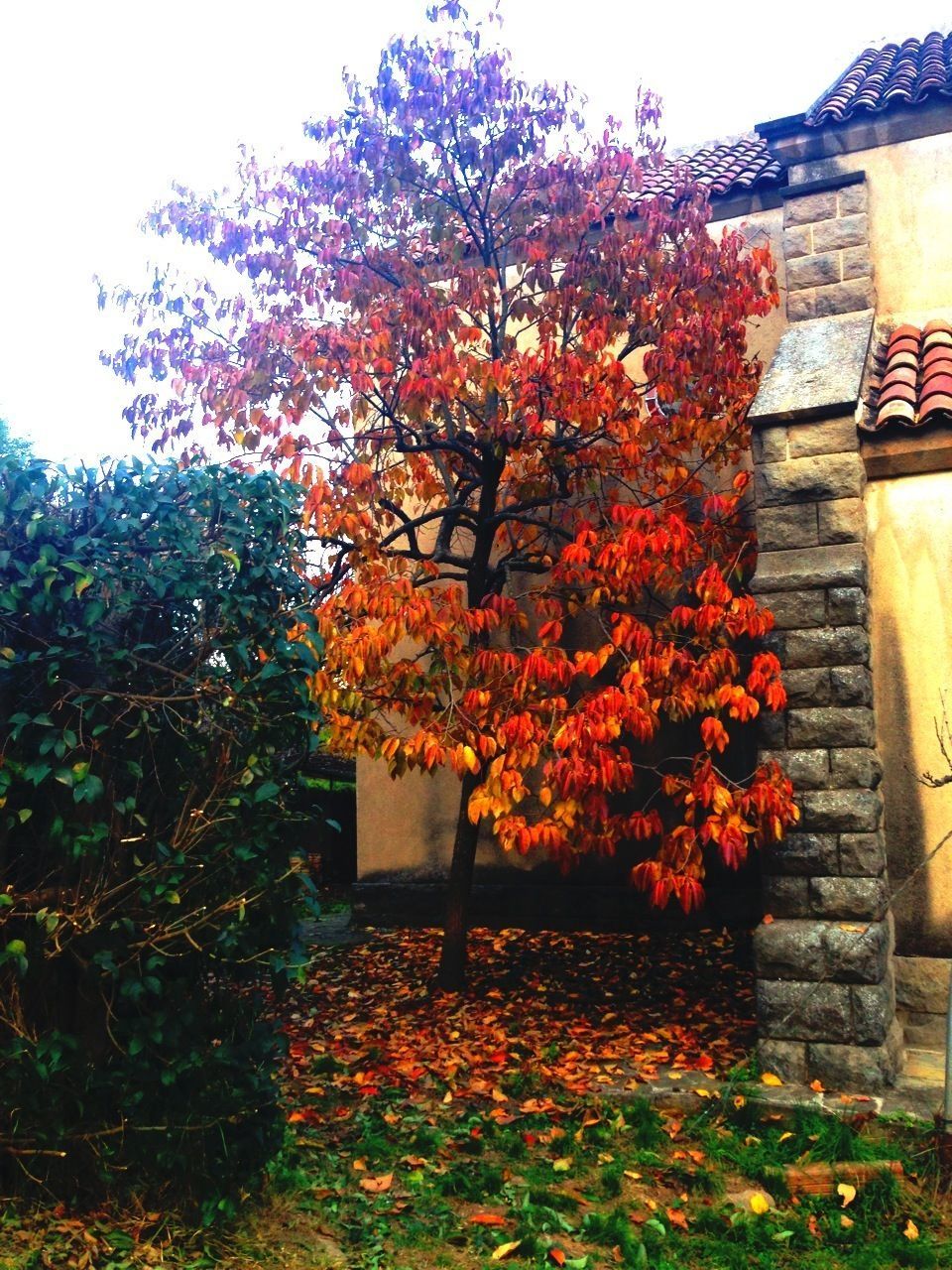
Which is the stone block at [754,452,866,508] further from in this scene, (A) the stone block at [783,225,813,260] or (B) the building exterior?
(A) the stone block at [783,225,813,260]

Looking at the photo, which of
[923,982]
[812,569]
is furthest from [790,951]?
[812,569]

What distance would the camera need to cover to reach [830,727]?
5637 mm

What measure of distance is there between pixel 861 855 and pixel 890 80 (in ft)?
21.3

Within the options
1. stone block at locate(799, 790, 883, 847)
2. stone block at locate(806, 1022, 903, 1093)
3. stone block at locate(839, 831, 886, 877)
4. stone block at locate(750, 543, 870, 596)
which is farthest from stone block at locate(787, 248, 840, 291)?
stone block at locate(806, 1022, 903, 1093)

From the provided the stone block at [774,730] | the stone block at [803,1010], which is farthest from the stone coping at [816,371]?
the stone block at [803,1010]

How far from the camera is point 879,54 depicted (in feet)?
32.5

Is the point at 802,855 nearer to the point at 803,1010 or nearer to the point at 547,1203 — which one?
the point at 803,1010

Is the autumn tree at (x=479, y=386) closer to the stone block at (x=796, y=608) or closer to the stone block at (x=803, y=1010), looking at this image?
the stone block at (x=796, y=608)

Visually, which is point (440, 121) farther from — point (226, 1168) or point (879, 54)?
point (226, 1168)

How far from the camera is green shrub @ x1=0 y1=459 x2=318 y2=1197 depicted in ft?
12.2

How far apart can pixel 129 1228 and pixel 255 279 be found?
5.76m

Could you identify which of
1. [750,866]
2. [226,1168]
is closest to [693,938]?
[750,866]

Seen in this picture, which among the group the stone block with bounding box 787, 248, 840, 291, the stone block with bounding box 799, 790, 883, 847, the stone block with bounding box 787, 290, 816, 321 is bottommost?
the stone block with bounding box 799, 790, 883, 847

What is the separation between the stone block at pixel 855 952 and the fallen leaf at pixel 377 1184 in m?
2.29
